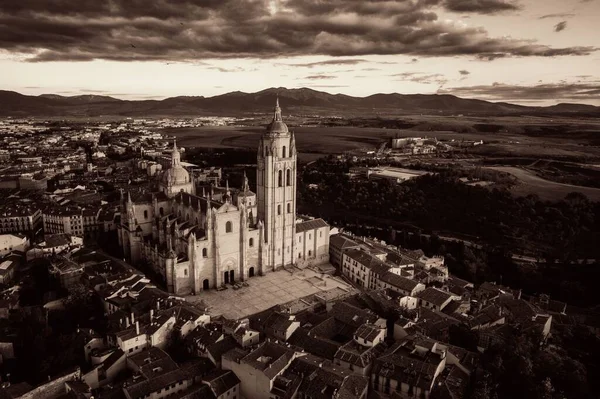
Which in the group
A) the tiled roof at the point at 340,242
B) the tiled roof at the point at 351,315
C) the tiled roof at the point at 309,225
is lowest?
the tiled roof at the point at 351,315

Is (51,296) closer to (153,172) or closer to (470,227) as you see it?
(470,227)

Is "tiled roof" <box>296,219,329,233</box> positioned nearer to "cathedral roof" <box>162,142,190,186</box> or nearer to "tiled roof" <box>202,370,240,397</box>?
"cathedral roof" <box>162,142,190,186</box>

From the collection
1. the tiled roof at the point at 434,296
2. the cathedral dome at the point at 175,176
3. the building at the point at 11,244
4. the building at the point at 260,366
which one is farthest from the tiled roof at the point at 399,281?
the building at the point at 11,244

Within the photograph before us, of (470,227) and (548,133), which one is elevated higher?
(548,133)

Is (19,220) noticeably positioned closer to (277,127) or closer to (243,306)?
(243,306)

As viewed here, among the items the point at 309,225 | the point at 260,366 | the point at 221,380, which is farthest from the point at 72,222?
the point at 260,366

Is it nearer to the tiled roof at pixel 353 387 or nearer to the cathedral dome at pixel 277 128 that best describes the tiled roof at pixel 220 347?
the tiled roof at pixel 353 387

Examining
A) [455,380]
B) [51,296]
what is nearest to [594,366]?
[455,380]
